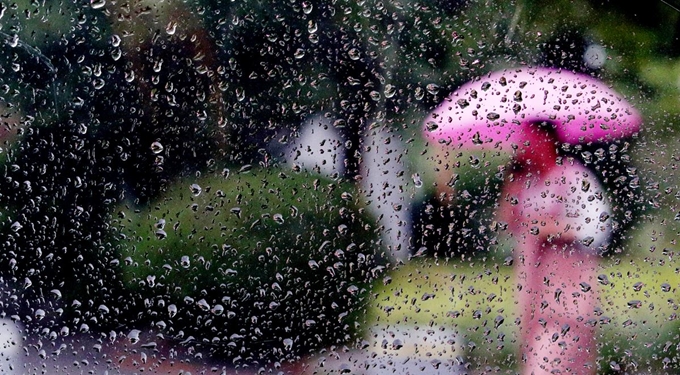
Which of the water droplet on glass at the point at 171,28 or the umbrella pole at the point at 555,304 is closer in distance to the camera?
the water droplet on glass at the point at 171,28

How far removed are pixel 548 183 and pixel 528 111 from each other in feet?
0.48

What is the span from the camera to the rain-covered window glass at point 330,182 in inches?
39.7

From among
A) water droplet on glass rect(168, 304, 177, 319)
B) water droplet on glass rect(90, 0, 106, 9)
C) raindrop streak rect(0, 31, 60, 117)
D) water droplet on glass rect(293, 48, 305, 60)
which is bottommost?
water droplet on glass rect(168, 304, 177, 319)

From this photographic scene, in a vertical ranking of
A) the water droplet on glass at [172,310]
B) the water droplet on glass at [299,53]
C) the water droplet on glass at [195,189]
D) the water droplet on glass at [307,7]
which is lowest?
the water droplet on glass at [172,310]

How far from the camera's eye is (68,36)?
98 cm

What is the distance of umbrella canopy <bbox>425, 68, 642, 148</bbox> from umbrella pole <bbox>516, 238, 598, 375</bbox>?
22cm

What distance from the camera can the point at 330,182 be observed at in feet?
3.47

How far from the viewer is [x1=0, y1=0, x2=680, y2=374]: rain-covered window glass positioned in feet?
3.31

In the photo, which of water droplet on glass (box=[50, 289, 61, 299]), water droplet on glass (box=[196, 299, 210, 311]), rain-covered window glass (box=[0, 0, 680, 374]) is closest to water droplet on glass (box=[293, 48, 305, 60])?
rain-covered window glass (box=[0, 0, 680, 374])

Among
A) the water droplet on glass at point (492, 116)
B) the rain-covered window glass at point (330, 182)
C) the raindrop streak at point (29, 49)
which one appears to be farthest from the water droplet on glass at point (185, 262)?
the water droplet on glass at point (492, 116)

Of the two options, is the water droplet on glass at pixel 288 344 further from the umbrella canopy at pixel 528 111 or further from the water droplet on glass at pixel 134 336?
the umbrella canopy at pixel 528 111

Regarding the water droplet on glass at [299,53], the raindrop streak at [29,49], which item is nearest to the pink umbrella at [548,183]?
the water droplet on glass at [299,53]

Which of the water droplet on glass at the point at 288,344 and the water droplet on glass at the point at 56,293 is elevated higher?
the water droplet on glass at the point at 56,293

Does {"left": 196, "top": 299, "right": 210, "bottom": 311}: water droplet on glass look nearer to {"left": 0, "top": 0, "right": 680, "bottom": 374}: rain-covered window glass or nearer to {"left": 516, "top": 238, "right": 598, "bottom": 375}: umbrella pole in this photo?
{"left": 0, "top": 0, "right": 680, "bottom": 374}: rain-covered window glass
